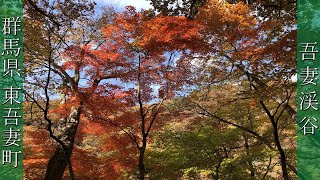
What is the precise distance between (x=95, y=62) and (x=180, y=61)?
2.68m

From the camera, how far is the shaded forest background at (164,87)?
690 centimetres

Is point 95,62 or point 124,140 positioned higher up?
point 95,62

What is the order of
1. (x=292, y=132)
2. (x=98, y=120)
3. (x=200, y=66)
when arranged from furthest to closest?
(x=292, y=132)
(x=98, y=120)
(x=200, y=66)

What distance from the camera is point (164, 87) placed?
30.6 feet

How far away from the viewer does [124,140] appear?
33.1 ft

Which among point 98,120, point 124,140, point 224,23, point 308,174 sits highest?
point 224,23

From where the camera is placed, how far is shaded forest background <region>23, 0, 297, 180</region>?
690cm

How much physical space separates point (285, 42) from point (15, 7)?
5094 mm

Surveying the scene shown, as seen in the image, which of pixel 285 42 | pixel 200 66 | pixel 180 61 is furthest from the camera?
pixel 180 61

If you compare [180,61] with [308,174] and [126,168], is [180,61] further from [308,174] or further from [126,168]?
[308,174]

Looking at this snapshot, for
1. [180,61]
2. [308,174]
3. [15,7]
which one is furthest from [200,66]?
[308,174]

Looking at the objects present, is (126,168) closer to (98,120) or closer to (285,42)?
(98,120)

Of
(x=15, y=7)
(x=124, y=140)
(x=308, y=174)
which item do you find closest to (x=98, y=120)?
(x=124, y=140)

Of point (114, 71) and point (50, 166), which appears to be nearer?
point (50, 166)
